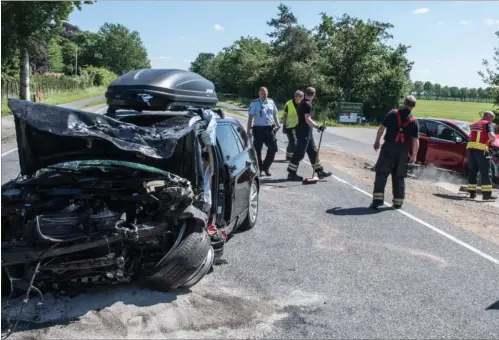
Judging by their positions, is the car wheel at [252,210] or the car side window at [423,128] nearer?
the car wheel at [252,210]

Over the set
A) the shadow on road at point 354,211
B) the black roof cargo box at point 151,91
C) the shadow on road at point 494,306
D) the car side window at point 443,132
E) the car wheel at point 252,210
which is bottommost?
the shadow on road at point 354,211

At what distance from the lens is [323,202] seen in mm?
9539

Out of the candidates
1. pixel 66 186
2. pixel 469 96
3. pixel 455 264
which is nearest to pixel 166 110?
pixel 66 186

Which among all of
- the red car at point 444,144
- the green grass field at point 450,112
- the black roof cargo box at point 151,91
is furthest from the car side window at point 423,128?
the green grass field at point 450,112

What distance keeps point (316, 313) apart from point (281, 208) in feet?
14.1

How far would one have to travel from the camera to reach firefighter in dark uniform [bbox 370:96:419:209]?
29.8 feet

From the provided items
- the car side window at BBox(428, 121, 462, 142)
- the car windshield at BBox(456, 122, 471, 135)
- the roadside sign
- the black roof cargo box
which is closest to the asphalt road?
the black roof cargo box

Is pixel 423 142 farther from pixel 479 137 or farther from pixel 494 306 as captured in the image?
pixel 494 306

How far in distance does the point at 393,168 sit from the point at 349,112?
96.9 feet

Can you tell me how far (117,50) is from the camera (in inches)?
4838

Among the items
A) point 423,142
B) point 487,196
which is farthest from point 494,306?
point 423,142

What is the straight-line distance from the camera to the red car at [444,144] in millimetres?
13750

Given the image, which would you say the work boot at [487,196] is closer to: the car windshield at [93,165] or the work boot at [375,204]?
the work boot at [375,204]

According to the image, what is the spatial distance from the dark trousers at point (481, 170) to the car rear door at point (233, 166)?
21.3 feet
